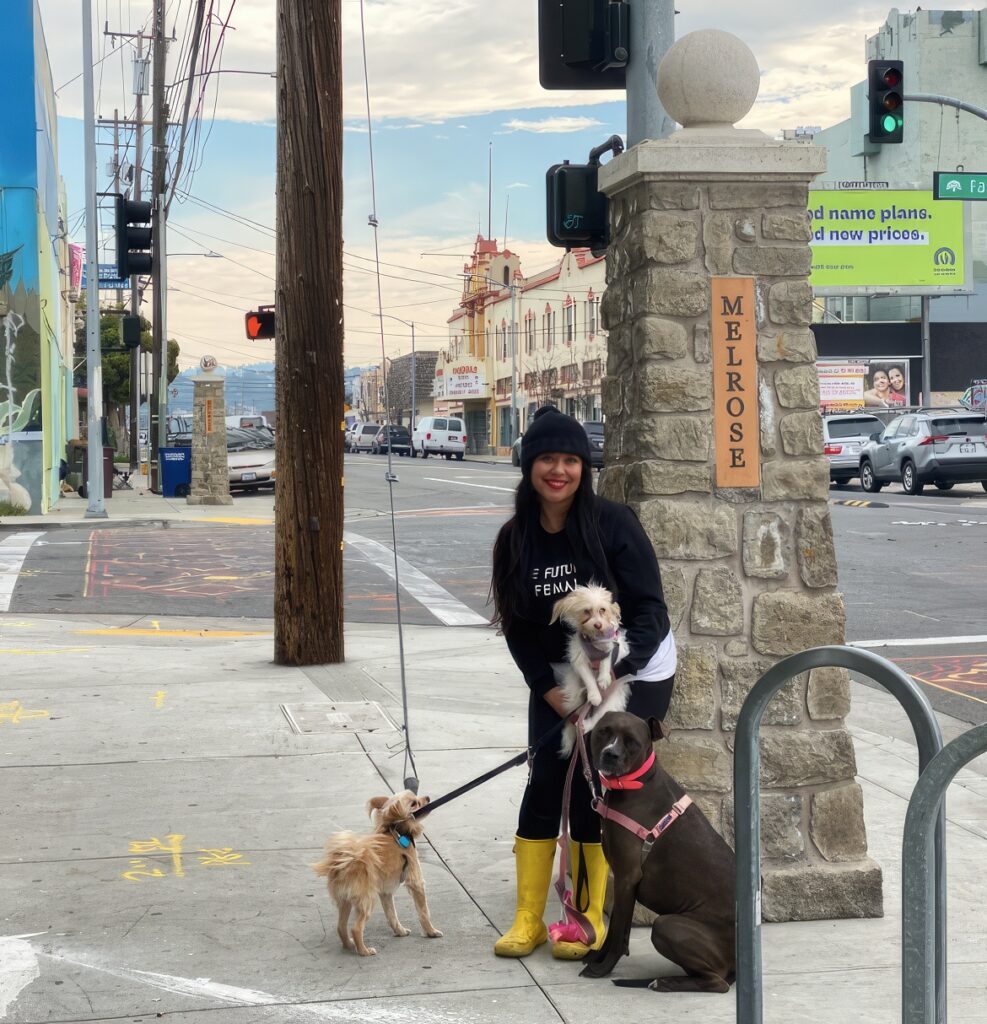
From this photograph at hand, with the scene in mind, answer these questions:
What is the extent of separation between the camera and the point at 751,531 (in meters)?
5.32

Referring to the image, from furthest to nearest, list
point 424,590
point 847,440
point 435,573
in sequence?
point 847,440 < point 435,573 < point 424,590

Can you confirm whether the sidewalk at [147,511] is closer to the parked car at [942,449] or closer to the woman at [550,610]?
the parked car at [942,449]

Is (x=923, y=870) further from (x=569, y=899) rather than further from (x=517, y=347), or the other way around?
(x=517, y=347)

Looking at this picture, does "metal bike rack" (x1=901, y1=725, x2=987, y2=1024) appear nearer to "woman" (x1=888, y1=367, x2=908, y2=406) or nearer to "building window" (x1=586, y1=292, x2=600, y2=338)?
"woman" (x1=888, y1=367, x2=908, y2=406)

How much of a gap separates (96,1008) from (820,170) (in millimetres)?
3846

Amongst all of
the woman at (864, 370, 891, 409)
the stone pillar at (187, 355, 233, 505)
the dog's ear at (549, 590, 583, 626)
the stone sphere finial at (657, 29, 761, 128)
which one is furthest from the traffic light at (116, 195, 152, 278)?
the woman at (864, 370, 891, 409)

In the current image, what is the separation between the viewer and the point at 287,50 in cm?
1072

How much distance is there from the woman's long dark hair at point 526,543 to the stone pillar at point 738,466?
57 cm

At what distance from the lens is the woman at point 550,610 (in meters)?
4.71

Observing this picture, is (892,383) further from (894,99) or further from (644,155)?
(644,155)

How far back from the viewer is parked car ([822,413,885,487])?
3538cm

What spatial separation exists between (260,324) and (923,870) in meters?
10.3

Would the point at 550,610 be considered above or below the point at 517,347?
below

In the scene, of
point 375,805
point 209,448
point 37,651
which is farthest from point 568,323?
point 375,805
